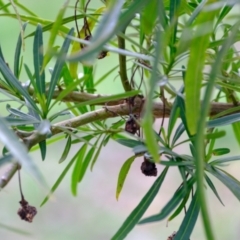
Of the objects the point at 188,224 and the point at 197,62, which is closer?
the point at 197,62

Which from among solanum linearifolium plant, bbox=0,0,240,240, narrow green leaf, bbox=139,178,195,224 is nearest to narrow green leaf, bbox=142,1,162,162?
solanum linearifolium plant, bbox=0,0,240,240

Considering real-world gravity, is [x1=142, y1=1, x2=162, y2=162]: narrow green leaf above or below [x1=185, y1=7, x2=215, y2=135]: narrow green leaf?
below

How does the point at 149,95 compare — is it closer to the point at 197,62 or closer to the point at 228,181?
the point at 197,62

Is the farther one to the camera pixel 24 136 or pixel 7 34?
pixel 7 34

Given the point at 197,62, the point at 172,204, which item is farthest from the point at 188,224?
the point at 197,62

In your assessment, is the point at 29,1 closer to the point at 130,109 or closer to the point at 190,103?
the point at 130,109

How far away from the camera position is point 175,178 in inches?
45.7

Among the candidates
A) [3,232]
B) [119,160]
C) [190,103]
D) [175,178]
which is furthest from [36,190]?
[190,103]

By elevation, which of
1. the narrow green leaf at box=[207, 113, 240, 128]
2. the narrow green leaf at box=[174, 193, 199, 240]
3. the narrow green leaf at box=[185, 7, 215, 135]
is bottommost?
the narrow green leaf at box=[174, 193, 199, 240]

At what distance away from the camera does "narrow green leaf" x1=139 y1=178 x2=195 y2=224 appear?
0.29 meters

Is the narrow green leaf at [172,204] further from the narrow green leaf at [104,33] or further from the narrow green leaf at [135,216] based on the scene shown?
the narrow green leaf at [104,33]

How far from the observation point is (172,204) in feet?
1.06

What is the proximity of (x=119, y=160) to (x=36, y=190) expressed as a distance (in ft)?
0.80

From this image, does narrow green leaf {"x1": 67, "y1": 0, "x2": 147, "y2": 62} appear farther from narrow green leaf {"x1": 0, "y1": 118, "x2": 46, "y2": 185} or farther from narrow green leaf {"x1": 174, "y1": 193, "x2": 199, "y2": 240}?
narrow green leaf {"x1": 174, "y1": 193, "x2": 199, "y2": 240}
